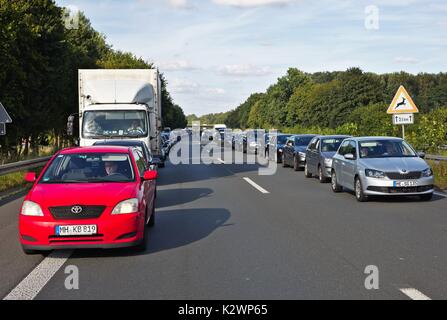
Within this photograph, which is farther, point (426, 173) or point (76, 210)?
point (426, 173)

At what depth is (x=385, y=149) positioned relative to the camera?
14758 millimetres

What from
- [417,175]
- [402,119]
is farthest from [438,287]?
[402,119]

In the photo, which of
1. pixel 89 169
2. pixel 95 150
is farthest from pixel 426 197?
pixel 89 169

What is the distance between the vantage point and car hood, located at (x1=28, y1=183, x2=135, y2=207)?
7.62 metres

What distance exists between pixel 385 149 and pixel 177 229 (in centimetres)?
677

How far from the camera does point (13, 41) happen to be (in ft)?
90.7

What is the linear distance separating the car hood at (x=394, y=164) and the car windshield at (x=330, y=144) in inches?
240

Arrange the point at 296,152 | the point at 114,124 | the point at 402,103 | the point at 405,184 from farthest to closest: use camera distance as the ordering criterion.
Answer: the point at 296,152 → the point at 402,103 → the point at 114,124 → the point at 405,184

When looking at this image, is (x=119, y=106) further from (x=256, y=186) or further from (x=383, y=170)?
(x=383, y=170)

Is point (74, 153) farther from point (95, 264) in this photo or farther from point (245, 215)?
point (245, 215)

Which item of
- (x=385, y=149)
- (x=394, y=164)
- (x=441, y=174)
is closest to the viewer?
(x=394, y=164)

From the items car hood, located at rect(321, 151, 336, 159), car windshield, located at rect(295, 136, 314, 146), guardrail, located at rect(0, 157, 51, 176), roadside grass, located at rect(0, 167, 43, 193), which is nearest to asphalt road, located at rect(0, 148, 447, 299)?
guardrail, located at rect(0, 157, 51, 176)

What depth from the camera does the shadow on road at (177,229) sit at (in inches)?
324

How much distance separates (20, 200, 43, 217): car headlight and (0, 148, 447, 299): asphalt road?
62 cm
